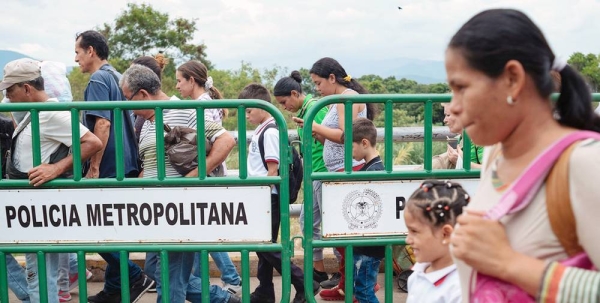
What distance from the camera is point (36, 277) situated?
4.56m

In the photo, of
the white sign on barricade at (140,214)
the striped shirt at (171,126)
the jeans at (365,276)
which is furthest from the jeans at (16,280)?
the jeans at (365,276)

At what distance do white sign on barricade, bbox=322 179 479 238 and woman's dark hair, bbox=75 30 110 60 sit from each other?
232 centimetres

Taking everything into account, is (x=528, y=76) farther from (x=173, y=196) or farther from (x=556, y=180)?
(x=173, y=196)

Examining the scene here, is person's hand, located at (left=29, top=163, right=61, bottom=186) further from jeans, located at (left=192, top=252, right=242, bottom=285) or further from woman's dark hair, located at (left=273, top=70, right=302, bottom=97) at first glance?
woman's dark hair, located at (left=273, top=70, right=302, bottom=97)

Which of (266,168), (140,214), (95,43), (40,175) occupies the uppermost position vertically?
(95,43)

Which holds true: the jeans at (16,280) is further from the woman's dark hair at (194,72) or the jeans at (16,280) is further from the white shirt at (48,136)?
the woman's dark hair at (194,72)

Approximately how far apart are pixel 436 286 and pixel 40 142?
8.92ft

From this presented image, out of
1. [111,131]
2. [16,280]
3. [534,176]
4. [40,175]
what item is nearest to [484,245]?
[534,176]

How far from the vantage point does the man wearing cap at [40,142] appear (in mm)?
4258

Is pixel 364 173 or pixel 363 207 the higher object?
pixel 364 173

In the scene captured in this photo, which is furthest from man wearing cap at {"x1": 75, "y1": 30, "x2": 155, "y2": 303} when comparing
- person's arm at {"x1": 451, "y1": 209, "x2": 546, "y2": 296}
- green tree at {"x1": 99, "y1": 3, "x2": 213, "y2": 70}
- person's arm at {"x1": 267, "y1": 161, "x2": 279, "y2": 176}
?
green tree at {"x1": 99, "y1": 3, "x2": 213, "y2": 70}

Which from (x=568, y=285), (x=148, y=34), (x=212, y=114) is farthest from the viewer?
(x=148, y=34)

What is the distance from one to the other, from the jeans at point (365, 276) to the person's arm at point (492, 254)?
306cm

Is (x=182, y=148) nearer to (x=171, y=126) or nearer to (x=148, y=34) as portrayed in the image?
(x=171, y=126)
